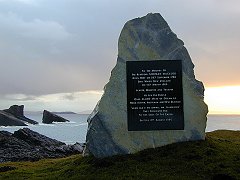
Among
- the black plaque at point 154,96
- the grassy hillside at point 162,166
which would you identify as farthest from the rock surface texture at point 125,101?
the grassy hillside at point 162,166

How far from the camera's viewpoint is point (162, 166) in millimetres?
26438

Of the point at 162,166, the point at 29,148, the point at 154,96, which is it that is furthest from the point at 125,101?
the point at 29,148

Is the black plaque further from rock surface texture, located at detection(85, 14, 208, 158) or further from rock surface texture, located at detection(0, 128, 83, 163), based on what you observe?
rock surface texture, located at detection(0, 128, 83, 163)

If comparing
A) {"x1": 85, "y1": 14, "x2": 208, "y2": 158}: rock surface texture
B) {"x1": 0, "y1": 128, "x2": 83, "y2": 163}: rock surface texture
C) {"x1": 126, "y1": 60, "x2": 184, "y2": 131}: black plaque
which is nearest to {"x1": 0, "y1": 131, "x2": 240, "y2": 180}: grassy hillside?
{"x1": 85, "y1": 14, "x2": 208, "y2": 158}: rock surface texture

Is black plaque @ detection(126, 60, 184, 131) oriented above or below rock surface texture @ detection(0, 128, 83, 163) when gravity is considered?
above

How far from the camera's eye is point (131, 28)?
3127cm

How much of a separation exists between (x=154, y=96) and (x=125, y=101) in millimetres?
2232

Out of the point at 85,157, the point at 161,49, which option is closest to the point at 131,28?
the point at 161,49

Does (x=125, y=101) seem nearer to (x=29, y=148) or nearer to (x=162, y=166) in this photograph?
(x=162, y=166)

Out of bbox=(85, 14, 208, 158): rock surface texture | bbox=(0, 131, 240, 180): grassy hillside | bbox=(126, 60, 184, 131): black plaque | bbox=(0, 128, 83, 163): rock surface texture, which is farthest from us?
bbox=(0, 128, 83, 163): rock surface texture

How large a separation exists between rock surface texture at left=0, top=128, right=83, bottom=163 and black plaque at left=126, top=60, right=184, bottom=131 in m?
22.7

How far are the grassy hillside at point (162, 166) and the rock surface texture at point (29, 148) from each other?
2006 centimetres

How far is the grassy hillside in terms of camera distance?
25188 millimetres

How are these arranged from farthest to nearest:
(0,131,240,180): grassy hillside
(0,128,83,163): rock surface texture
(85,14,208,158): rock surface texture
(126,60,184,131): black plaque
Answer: (0,128,83,163): rock surface texture → (126,60,184,131): black plaque → (85,14,208,158): rock surface texture → (0,131,240,180): grassy hillside
